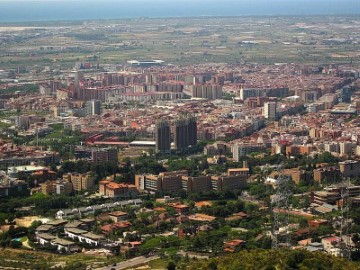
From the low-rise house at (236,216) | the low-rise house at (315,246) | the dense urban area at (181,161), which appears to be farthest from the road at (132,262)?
the low-rise house at (236,216)

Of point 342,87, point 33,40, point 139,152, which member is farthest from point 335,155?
point 33,40

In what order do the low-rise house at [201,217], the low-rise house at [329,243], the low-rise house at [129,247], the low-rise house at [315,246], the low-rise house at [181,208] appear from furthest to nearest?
1. the low-rise house at [181,208]
2. the low-rise house at [201,217]
3. the low-rise house at [129,247]
4. the low-rise house at [329,243]
5. the low-rise house at [315,246]

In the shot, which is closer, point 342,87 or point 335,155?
point 335,155

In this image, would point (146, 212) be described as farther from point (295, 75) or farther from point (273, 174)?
point (295, 75)

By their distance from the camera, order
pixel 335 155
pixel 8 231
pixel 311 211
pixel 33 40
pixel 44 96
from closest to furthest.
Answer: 1. pixel 8 231
2. pixel 311 211
3. pixel 335 155
4. pixel 44 96
5. pixel 33 40

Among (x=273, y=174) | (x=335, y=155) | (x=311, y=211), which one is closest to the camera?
(x=311, y=211)

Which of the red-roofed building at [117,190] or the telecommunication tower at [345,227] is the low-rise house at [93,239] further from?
the telecommunication tower at [345,227]

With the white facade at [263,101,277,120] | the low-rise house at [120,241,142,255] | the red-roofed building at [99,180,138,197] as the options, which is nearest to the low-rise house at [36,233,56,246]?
the low-rise house at [120,241,142,255]
